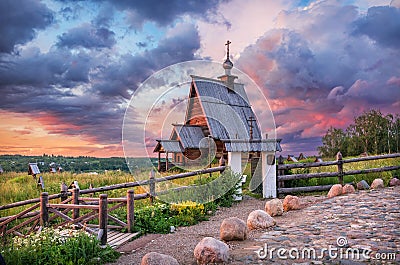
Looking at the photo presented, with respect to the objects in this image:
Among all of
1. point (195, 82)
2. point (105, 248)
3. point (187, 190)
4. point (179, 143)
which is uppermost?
point (195, 82)

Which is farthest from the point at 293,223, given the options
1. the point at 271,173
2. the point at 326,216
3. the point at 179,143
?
the point at 179,143

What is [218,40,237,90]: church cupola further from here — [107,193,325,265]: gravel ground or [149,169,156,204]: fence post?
[107,193,325,265]: gravel ground

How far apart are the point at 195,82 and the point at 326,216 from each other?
11.5m

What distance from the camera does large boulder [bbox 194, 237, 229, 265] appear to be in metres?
5.82

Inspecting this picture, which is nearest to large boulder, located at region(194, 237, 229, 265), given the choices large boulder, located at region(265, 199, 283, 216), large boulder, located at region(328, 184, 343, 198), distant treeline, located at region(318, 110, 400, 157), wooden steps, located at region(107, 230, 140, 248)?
wooden steps, located at region(107, 230, 140, 248)

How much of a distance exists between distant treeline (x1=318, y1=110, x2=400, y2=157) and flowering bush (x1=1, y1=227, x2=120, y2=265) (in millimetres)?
26236

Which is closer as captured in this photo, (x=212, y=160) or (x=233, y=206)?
(x=233, y=206)

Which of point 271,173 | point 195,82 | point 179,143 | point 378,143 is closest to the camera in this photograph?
point 271,173

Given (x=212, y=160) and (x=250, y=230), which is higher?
(x=212, y=160)

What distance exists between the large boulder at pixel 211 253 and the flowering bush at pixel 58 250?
6.18 ft

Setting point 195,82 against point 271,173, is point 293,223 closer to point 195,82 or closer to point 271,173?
point 271,173

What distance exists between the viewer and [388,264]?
5.32 m

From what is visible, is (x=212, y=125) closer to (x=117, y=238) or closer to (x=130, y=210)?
(x=130, y=210)

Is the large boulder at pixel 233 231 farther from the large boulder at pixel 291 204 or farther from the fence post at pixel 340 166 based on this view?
the fence post at pixel 340 166
